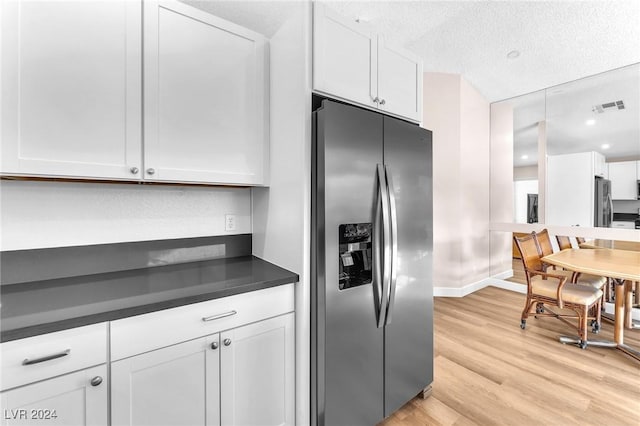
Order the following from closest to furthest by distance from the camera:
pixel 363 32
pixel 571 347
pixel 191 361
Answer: pixel 191 361, pixel 363 32, pixel 571 347

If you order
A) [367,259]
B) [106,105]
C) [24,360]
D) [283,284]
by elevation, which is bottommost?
[24,360]

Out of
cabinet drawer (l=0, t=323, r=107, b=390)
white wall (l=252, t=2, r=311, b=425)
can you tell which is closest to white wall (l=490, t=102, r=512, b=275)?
white wall (l=252, t=2, r=311, b=425)

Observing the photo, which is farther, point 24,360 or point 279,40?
point 279,40

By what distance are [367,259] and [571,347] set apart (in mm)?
2448

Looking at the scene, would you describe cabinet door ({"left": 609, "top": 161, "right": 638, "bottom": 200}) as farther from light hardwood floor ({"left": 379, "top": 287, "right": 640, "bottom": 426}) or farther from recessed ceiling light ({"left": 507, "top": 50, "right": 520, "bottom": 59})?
recessed ceiling light ({"left": 507, "top": 50, "right": 520, "bottom": 59})

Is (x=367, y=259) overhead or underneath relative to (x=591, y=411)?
overhead

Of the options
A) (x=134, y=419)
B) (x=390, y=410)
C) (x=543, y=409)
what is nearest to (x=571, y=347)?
(x=543, y=409)

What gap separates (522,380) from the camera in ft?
6.77

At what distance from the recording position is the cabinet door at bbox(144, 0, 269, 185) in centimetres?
142

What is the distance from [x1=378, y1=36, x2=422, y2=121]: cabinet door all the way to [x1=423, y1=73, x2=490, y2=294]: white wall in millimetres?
2092

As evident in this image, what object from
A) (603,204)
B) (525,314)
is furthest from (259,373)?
(603,204)

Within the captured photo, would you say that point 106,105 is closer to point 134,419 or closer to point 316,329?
point 134,419

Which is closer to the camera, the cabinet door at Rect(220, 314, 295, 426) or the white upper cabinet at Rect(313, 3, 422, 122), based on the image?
the cabinet door at Rect(220, 314, 295, 426)

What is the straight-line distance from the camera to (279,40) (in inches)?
64.5
